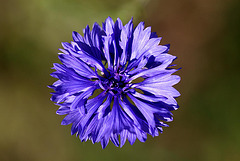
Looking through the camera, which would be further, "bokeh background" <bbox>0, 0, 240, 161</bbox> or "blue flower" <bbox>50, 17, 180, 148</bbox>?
"bokeh background" <bbox>0, 0, 240, 161</bbox>

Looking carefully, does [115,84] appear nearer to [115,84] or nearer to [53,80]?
[115,84]

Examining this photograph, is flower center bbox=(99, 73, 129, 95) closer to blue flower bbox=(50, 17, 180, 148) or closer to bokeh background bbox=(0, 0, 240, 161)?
blue flower bbox=(50, 17, 180, 148)

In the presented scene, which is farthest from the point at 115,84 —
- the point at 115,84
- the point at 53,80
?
the point at 53,80

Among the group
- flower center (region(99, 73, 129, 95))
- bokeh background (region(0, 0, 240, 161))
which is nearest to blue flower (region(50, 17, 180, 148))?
flower center (region(99, 73, 129, 95))
